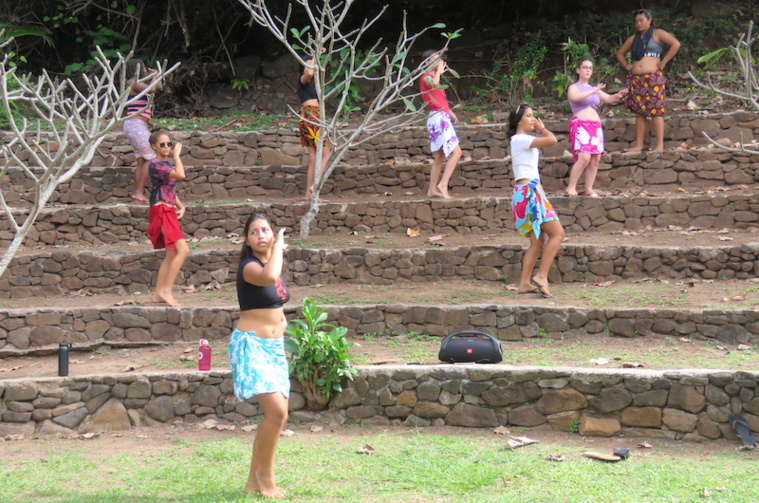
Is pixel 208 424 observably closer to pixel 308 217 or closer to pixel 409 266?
pixel 409 266

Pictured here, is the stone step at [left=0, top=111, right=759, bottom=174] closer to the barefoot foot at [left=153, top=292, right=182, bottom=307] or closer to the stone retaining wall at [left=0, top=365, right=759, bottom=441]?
the barefoot foot at [left=153, top=292, right=182, bottom=307]

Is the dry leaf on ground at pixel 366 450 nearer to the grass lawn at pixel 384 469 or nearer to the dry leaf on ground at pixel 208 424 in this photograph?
the grass lawn at pixel 384 469

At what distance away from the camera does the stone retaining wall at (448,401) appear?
594 cm

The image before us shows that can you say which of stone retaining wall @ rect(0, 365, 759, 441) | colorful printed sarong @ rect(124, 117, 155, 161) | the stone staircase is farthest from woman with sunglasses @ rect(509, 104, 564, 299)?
colorful printed sarong @ rect(124, 117, 155, 161)

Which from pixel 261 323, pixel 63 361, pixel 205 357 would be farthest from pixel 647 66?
pixel 63 361

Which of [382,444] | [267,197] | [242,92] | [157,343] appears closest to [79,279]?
[157,343]

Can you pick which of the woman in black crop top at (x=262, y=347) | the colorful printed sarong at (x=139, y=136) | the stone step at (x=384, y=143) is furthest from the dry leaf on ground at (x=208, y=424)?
the stone step at (x=384, y=143)

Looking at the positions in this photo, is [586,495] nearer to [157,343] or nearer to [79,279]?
[157,343]

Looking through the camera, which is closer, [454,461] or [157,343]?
→ [454,461]

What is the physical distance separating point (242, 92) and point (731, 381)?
1106cm

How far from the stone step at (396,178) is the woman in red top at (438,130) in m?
0.82

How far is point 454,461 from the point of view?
5.51 meters

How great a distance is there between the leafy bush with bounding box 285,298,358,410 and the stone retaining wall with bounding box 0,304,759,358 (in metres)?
1.43

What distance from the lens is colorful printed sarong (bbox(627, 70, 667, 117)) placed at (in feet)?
36.7
